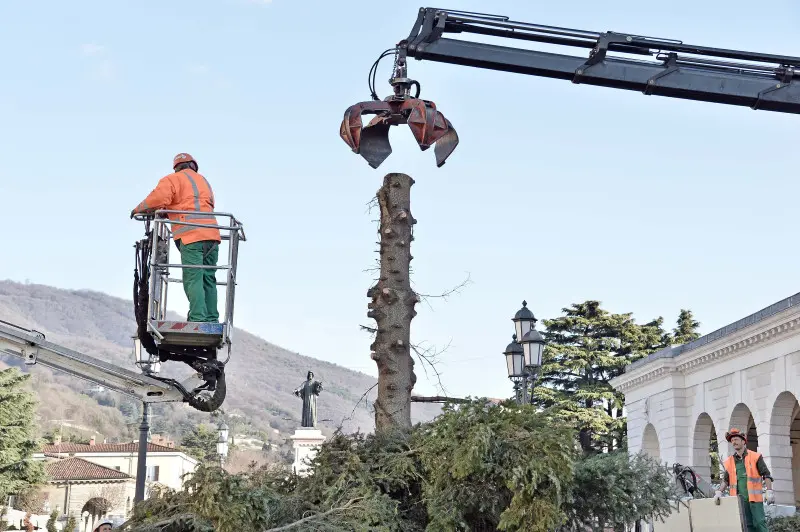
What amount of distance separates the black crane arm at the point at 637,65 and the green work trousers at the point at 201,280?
8.06 meters

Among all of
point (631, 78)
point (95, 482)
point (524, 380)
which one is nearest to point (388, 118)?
point (631, 78)

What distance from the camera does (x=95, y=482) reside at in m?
97.0

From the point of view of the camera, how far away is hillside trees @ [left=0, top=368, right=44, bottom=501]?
198 ft

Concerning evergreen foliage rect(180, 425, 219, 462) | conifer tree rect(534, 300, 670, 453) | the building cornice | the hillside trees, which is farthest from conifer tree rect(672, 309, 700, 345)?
the hillside trees

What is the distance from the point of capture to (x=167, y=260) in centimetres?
733

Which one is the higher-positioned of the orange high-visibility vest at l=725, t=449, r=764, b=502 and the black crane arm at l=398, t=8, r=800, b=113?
the black crane arm at l=398, t=8, r=800, b=113

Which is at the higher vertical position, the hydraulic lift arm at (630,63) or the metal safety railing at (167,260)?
the hydraulic lift arm at (630,63)

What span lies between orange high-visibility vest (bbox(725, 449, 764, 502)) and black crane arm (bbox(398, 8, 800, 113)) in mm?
6447

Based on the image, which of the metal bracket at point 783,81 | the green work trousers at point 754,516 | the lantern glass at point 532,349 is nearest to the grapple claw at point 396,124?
the green work trousers at point 754,516

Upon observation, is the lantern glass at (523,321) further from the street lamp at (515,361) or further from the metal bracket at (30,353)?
the metal bracket at (30,353)

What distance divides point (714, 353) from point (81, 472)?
73.3 m

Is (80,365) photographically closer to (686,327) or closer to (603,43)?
(603,43)

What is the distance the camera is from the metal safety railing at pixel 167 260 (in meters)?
7.09

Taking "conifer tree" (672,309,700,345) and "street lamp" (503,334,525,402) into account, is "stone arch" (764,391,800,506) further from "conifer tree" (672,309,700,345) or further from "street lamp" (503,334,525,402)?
"conifer tree" (672,309,700,345)
